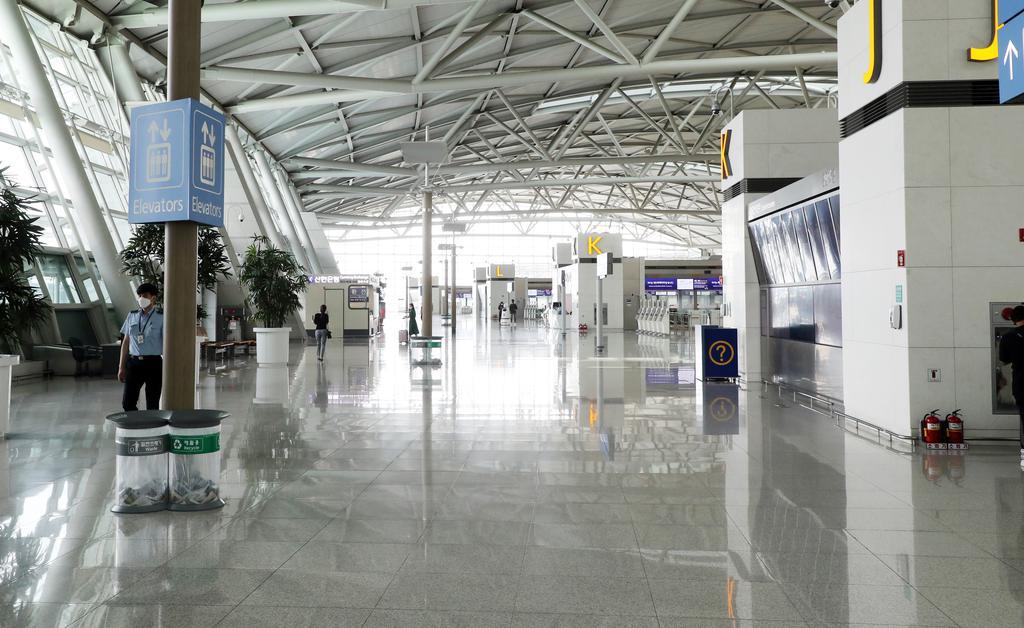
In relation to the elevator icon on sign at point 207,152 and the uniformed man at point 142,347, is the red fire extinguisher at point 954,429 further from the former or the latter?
the uniformed man at point 142,347

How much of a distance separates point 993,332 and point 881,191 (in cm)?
188

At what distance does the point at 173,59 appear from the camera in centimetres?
548

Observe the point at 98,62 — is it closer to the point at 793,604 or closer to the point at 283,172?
the point at 283,172

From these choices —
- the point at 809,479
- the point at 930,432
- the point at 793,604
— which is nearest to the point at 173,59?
the point at 793,604

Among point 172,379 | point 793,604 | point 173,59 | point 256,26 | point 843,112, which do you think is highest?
point 256,26

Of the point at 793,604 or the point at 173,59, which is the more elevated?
the point at 173,59

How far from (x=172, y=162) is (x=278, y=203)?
30981 millimetres

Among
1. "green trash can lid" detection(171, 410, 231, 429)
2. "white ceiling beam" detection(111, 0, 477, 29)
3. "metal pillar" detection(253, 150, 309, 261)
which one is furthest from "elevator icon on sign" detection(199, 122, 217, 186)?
"metal pillar" detection(253, 150, 309, 261)

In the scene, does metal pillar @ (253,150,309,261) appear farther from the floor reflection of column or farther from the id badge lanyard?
the id badge lanyard

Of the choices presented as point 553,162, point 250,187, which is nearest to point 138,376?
point 250,187

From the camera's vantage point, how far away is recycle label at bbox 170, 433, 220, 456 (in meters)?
5.11

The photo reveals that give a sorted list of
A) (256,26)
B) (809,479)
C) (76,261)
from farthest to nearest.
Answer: (256,26) < (76,261) < (809,479)

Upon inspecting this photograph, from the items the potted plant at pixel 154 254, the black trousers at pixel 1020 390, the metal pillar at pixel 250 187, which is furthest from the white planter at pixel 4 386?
the metal pillar at pixel 250 187

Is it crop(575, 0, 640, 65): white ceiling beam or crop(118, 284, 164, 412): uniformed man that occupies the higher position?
crop(575, 0, 640, 65): white ceiling beam
